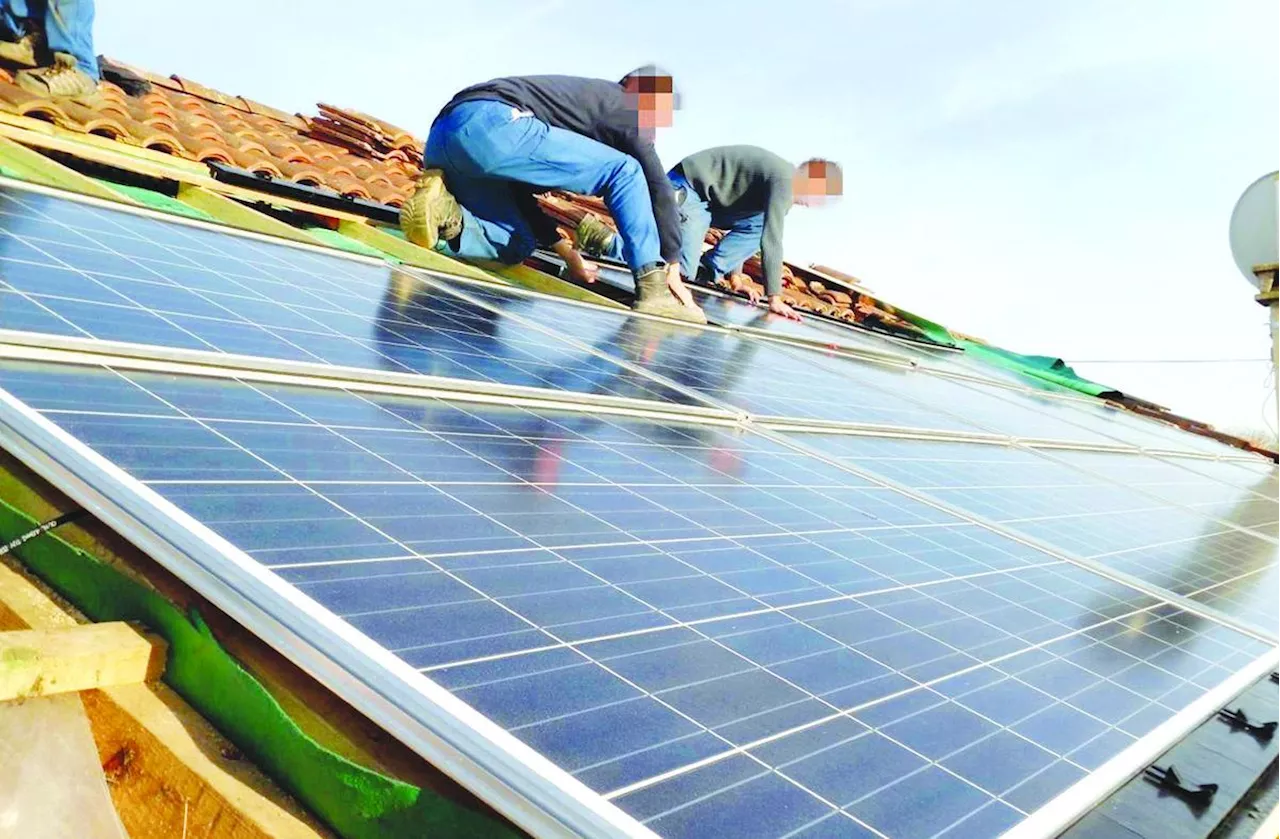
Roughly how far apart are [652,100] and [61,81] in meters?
4.10

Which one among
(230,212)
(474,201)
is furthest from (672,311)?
(230,212)

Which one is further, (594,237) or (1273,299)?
(1273,299)

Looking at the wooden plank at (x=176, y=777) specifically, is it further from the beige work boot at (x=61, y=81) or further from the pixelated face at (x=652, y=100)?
the beige work boot at (x=61, y=81)

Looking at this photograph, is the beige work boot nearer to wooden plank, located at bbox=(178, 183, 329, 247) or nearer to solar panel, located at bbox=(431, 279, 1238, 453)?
wooden plank, located at bbox=(178, 183, 329, 247)

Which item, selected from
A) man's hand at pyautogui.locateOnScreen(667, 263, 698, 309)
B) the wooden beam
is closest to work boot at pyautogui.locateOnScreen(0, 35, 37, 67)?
→ man's hand at pyautogui.locateOnScreen(667, 263, 698, 309)

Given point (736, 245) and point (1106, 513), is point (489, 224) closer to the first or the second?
point (1106, 513)

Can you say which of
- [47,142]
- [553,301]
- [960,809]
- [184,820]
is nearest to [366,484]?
[184,820]

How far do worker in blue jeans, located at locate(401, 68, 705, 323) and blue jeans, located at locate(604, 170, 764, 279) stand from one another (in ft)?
7.58

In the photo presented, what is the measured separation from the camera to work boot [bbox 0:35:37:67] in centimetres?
791

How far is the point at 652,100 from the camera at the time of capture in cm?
682

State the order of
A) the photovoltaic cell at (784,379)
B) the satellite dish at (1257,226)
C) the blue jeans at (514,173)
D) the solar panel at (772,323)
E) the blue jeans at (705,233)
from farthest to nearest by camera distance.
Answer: the satellite dish at (1257,226) < the blue jeans at (705,233) < the solar panel at (772,323) < the blue jeans at (514,173) < the photovoltaic cell at (784,379)

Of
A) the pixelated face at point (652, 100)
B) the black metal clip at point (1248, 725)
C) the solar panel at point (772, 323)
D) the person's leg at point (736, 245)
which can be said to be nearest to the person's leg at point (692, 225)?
the solar panel at point (772, 323)

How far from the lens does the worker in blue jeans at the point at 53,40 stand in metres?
7.65

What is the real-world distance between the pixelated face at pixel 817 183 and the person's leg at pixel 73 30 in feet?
18.5
